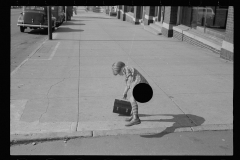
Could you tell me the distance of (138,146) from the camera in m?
3.86

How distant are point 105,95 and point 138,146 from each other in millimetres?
2425

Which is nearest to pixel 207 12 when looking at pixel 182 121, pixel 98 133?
pixel 182 121

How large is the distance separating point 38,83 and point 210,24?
33.1ft

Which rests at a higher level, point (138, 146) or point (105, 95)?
point (105, 95)

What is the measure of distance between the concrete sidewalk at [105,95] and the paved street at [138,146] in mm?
187

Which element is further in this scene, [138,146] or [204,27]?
[204,27]

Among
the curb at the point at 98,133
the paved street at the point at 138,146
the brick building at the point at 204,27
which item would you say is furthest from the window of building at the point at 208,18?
the paved street at the point at 138,146

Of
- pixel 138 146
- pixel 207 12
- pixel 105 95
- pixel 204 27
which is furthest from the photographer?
pixel 204 27

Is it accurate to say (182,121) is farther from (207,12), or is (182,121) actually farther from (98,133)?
(207,12)

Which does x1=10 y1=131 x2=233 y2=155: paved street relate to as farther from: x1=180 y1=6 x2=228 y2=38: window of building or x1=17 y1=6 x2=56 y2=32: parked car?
x1=17 y1=6 x2=56 y2=32: parked car

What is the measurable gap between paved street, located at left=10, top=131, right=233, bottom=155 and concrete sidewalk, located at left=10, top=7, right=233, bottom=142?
0.19 metres

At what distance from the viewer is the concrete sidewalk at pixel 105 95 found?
14.7ft
